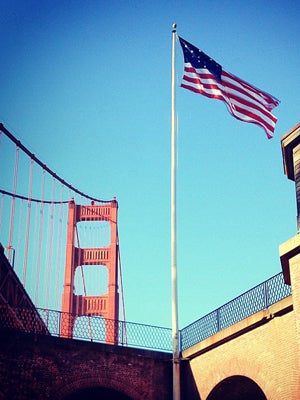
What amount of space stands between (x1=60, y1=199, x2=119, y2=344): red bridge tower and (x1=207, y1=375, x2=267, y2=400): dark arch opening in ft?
129

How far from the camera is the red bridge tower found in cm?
5878

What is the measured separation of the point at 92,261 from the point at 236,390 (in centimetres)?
4528

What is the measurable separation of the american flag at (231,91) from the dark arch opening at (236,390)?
6.16m

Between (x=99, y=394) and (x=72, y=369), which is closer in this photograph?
(x=72, y=369)

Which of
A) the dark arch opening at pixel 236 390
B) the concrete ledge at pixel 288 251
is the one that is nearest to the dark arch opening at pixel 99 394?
the dark arch opening at pixel 236 390

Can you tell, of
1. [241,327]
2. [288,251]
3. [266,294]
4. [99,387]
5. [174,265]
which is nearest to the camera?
[288,251]

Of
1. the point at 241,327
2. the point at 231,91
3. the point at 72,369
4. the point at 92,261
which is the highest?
the point at 92,261

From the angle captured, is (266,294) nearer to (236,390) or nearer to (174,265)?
(174,265)

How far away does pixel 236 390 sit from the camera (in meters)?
17.3

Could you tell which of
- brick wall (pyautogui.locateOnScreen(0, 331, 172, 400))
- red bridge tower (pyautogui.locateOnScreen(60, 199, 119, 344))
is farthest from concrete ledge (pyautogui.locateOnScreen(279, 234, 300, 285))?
red bridge tower (pyautogui.locateOnScreen(60, 199, 119, 344))

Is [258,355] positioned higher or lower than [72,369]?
lower

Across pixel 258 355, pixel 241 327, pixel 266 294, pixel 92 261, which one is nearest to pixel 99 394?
pixel 241 327

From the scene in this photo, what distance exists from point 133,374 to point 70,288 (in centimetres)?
4107

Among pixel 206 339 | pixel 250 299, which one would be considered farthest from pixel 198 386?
pixel 250 299
